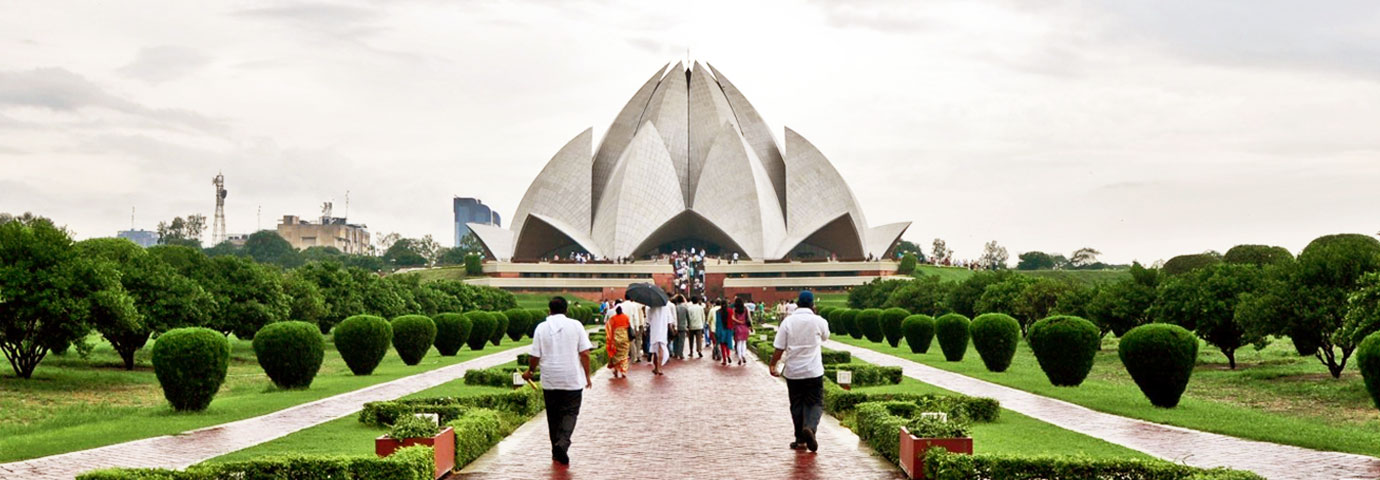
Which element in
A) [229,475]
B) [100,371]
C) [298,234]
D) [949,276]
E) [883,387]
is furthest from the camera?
[298,234]

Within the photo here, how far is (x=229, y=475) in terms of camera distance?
582cm

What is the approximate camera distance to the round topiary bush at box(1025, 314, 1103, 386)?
45.1ft

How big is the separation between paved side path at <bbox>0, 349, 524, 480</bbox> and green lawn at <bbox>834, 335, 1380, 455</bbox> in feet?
23.2

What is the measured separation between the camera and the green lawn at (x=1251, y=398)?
9.32m

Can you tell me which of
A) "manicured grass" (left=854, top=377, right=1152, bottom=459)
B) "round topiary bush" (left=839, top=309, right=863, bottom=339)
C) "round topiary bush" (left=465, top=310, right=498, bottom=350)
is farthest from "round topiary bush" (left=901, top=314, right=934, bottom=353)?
"manicured grass" (left=854, top=377, right=1152, bottom=459)

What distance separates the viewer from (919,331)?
2286cm

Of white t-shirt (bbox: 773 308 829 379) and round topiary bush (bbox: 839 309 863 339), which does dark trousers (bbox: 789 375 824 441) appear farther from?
round topiary bush (bbox: 839 309 863 339)

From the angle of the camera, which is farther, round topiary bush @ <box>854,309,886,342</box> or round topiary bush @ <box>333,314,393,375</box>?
round topiary bush @ <box>854,309,886,342</box>

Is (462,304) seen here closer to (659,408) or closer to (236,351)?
(236,351)

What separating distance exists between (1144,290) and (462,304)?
70.8 ft

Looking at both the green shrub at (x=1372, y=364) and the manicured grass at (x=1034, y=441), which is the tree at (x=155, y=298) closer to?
the manicured grass at (x=1034, y=441)

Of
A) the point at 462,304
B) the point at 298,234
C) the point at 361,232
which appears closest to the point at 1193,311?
the point at 462,304

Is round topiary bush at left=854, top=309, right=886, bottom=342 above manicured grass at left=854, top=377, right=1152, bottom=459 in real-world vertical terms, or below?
above

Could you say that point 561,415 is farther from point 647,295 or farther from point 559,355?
point 647,295
